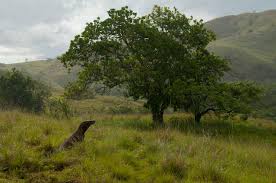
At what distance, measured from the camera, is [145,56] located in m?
23.3

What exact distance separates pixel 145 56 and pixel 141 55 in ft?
1.19

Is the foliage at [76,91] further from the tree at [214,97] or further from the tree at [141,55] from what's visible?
the tree at [214,97]

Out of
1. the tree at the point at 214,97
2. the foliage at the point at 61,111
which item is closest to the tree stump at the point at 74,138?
the foliage at the point at 61,111

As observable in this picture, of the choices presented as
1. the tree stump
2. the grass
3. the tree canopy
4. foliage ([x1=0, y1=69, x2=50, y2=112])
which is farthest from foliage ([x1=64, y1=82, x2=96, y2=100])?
foliage ([x1=0, y1=69, x2=50, y2=112])

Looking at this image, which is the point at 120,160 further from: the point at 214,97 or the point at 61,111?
the point at 214,97

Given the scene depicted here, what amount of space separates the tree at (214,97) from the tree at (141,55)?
879 mm

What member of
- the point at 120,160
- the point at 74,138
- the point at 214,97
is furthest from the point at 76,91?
the point at 120,160

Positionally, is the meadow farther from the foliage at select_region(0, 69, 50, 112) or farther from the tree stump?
the foliage at select_region(0, 69, 50, 112)

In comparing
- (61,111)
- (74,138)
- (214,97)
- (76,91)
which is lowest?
(61,111)

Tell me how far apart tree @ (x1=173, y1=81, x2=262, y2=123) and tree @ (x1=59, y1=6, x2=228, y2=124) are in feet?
2.88

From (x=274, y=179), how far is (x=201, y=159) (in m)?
1.68

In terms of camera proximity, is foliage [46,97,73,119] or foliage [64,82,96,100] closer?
foliage [46,97,73,119]

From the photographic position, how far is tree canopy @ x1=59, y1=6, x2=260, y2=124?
22.4 meters

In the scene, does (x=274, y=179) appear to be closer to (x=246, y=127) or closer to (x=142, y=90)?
(x=142, y=90)
